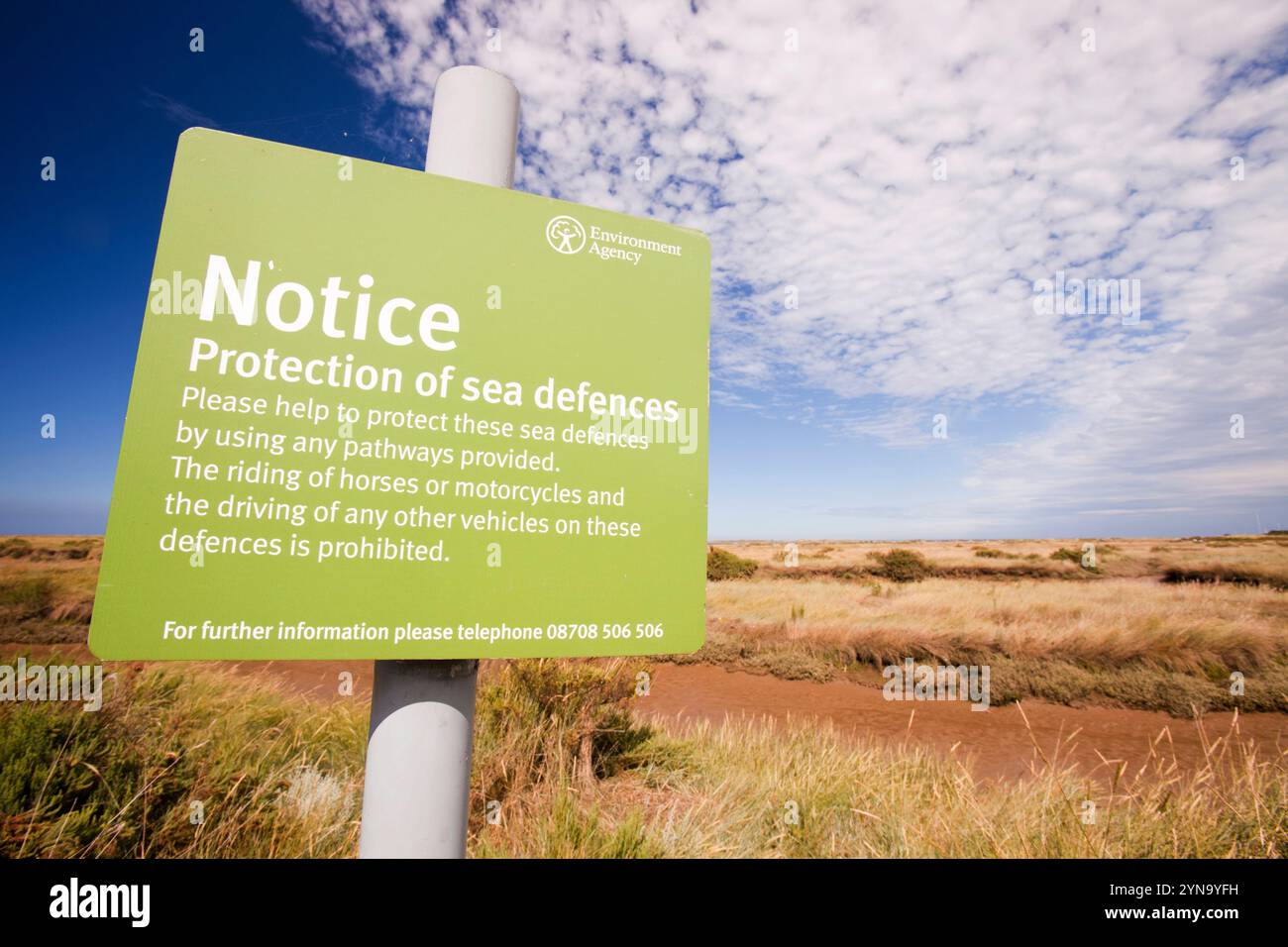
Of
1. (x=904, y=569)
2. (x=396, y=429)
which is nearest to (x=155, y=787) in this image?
(x=396, y=429)

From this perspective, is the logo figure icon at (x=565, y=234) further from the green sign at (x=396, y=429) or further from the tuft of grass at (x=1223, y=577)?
the tuft of grass at (x=1223, y=577)

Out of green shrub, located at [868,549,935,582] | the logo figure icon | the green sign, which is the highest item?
the logo figure icon

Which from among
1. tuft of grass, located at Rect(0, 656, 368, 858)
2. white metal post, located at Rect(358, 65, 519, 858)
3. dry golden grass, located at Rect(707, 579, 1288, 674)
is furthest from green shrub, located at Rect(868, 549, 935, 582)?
white metal post, located at Rect(358, 65, 519, 858)

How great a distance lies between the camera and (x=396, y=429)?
134 cm


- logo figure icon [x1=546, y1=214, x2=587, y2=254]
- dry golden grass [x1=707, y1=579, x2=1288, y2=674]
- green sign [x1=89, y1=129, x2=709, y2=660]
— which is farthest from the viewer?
dry golden grass [x1=707, y1=579, x2=1288, y2=674]

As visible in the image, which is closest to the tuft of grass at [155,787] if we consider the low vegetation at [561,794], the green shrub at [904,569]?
the low vegetation at [561,794]

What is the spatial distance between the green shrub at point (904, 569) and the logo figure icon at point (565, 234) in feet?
77.2

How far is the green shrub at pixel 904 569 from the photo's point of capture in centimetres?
2302

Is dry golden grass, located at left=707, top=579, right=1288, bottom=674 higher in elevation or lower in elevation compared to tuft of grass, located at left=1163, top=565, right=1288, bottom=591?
lower

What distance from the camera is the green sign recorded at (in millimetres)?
1213

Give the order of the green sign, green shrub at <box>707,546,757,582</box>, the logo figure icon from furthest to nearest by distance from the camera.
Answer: green shrub at <box>707,546,757,582</box> → the logo figure icon → the green sign

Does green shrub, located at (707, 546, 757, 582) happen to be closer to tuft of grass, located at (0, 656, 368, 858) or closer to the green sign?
tuft of grass, located at (0, 656, 368, 858)

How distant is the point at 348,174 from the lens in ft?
4.50
